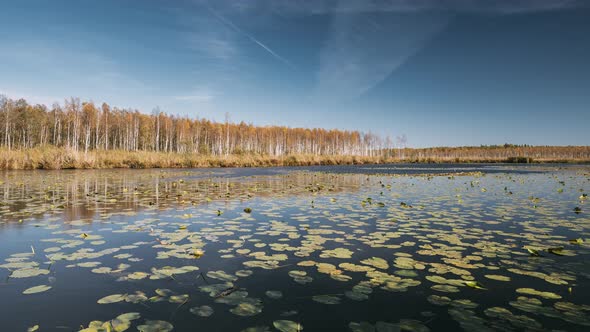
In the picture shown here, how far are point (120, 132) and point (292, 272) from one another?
80.3 m

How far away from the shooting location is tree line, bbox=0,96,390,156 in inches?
2263

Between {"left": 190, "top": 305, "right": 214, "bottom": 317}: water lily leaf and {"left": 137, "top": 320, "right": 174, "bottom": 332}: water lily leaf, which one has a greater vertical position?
{"left": 137, "top": 320, "right": 174, "bottom": 332}: water lily leaf

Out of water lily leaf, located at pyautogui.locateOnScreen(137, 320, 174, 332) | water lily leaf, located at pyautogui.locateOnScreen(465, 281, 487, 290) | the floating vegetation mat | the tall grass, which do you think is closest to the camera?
water lily leaf, located at pyautogui.locateOnScreen(137, 320, 174, 332)

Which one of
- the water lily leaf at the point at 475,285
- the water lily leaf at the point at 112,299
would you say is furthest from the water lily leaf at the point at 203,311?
the water lily leaf at the point at 475,285

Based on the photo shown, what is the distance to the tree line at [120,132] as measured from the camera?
57.5 m

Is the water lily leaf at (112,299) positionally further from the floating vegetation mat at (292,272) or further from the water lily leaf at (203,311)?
the water lily leaf at (203,311)

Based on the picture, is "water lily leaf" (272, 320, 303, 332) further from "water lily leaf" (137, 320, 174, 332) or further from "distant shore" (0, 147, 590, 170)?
"distant shore" (0, 147, 590, 170)

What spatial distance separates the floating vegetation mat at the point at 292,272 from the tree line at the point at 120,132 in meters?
42.8

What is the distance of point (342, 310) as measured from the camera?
312 centimetres

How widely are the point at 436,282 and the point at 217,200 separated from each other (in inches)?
334

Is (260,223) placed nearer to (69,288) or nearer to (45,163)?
(69,288)

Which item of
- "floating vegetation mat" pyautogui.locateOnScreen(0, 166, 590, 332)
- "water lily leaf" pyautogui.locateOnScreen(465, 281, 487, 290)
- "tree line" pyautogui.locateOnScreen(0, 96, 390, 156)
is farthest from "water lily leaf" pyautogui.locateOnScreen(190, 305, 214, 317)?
"tree line" pyautogui.locateOnScreen(0, 96, 390, 156)

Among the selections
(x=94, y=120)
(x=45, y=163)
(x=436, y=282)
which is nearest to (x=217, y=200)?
(x=436, y=282)

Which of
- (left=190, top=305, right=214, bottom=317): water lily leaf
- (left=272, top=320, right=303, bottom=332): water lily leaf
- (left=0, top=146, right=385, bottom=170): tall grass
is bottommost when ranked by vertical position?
(left=190, top=305, right=214, bottom=317): water lily leaf
